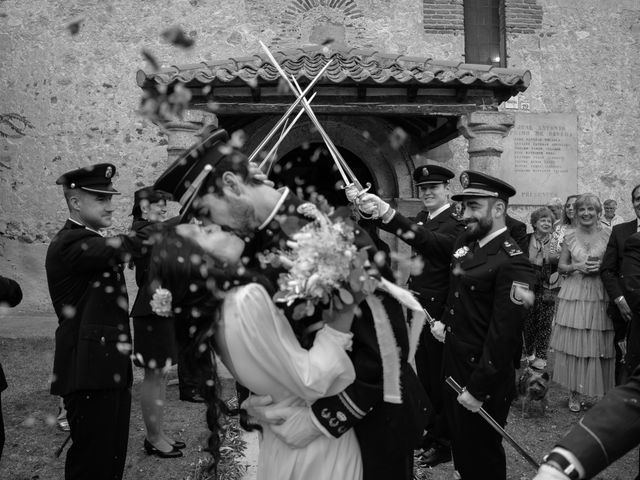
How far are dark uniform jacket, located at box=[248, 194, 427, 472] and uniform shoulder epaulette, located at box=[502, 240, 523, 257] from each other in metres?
1.47

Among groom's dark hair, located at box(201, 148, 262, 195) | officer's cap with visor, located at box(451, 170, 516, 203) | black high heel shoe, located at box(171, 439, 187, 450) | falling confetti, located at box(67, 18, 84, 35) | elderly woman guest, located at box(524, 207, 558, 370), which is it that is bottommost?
black high heel shoe, located at box(171, 439, 187, 450)

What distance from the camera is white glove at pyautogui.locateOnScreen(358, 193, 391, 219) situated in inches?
143

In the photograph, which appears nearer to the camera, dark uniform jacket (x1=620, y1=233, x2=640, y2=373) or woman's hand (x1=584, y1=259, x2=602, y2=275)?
dark uniform jacket (x1=620, y1=233, x2=640, y2=373)

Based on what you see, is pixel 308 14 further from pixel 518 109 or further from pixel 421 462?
pixel 421 462

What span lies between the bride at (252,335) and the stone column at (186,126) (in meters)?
5.45

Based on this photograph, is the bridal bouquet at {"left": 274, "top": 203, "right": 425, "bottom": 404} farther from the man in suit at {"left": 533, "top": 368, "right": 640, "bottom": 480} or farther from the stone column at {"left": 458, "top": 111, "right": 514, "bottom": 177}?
the stone column at {"left": 458, "top": 111, "right": 514, "bottom": 177}

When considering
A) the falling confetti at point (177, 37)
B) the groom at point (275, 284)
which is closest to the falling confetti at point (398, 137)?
the falling confetti at point (177, 37)

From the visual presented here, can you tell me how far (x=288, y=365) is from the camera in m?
1.79

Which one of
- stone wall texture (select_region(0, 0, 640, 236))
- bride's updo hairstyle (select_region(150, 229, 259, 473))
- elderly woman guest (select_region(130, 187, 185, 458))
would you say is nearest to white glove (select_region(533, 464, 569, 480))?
bride's updo hairstyle (select_region(150, 229, 259, 473))

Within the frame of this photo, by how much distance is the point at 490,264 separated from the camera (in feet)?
10.9

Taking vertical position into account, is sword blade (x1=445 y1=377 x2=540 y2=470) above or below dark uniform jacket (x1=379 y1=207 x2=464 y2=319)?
below

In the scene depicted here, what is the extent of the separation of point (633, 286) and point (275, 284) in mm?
3267

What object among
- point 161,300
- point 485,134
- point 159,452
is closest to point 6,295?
point 161,300

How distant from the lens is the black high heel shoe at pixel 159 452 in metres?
4.41
